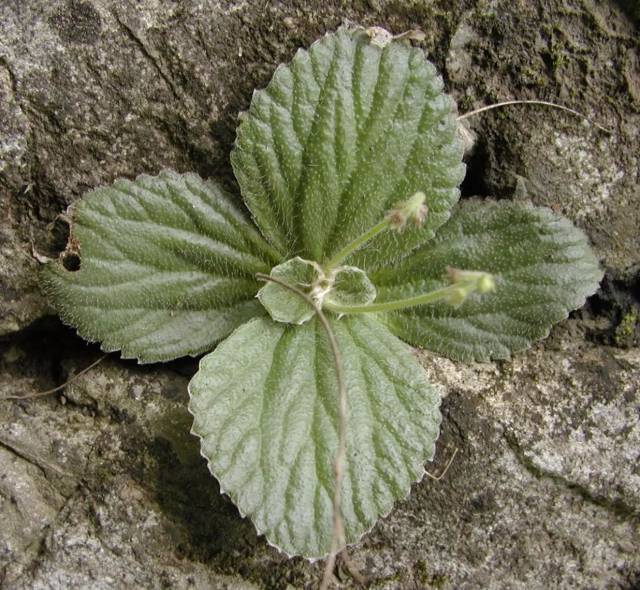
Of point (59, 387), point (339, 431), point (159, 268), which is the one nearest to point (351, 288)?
point (339, 431)

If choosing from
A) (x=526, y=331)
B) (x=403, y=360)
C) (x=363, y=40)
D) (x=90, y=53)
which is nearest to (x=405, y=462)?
(x=403, y=360)

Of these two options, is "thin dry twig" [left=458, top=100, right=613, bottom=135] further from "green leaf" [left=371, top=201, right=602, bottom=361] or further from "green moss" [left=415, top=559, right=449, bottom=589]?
"green moss" [left=415, top=559, right=449, bottom=589]

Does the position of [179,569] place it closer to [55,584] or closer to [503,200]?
[55,584]

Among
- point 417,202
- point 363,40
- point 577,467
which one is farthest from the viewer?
point 577,467

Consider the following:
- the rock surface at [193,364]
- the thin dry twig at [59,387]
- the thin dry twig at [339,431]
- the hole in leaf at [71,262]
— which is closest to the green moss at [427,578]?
the rock surface at [193,364]

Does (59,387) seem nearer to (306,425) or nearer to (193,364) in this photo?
(193,364)

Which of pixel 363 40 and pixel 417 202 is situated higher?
pixel 363 40
